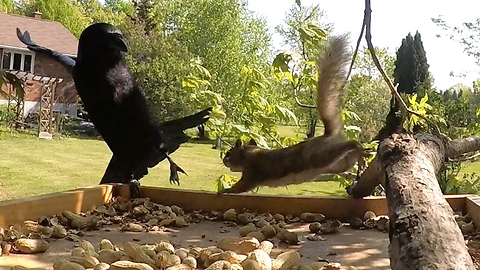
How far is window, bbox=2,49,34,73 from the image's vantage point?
38.1 feet

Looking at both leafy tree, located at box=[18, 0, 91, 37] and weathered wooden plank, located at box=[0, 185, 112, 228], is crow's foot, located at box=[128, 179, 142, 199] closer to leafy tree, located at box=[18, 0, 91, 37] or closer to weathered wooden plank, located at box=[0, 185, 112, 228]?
weathered wooden plank, located at box=[0, 185, 112, 228]

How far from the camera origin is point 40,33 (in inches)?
482

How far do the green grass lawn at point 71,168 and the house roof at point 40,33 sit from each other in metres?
2.77

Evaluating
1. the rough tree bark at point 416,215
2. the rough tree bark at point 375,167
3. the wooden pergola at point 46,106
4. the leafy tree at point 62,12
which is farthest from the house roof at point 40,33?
the rough tree bark at point 416,215

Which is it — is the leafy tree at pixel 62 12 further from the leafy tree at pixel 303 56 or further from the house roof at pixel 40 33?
the leafy tree at pixel 303 56

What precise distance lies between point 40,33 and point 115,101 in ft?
38.4


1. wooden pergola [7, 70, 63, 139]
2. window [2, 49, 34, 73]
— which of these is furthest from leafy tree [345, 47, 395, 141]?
window [2, 49, 34, 73]

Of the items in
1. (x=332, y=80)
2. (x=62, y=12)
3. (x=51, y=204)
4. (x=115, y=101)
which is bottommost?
(x=51, y=204)

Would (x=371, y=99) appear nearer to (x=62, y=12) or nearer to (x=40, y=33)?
(x=40, y=33)

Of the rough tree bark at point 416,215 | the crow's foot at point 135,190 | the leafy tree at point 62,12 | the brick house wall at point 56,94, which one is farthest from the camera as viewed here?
the leafy tree at point 62,12

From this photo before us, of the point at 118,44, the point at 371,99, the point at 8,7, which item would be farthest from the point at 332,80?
the point at 8,7

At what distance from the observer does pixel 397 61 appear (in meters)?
8.53

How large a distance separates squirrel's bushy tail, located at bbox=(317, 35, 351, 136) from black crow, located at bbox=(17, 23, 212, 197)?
35 cm

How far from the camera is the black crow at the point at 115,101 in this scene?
1.43m
